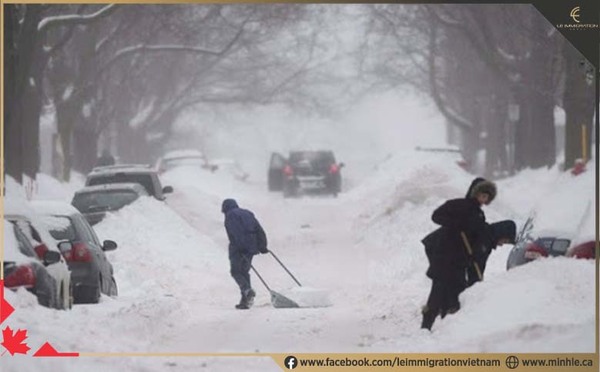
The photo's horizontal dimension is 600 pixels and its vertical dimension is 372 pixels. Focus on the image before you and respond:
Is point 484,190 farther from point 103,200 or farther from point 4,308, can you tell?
point 103,200

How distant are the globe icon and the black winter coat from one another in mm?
1322

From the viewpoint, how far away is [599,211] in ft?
40.8

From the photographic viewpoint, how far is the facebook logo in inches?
480

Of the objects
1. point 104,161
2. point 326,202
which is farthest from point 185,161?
point 326,202

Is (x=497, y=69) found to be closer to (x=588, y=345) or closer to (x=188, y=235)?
(x=188, y=235)

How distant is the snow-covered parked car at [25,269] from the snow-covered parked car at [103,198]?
1980 millimetres

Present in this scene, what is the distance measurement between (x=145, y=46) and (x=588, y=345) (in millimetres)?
17242

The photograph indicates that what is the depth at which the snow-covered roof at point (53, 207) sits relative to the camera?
13702mm

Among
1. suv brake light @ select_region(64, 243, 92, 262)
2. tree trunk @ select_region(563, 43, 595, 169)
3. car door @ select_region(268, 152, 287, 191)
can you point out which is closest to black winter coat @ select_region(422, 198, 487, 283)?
tree trunk @ select_region(563, 43, 595, 169)

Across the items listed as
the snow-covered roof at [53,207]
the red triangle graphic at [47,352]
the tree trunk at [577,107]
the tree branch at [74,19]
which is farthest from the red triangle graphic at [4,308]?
the tree branch at [74,19]

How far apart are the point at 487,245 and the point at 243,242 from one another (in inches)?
93.3

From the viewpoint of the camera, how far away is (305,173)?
66.3 ft

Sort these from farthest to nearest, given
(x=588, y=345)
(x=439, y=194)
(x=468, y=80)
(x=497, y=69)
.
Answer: (x=468, y=80) → (x=497, y=69) → (x=439, y=194) → (x=588, y=345)

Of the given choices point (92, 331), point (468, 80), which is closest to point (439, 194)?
point (92, 331)
